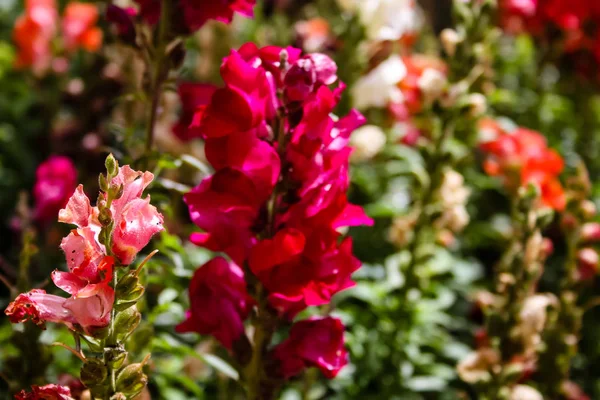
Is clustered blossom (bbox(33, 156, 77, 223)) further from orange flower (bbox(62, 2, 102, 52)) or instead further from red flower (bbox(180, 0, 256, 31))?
orange flower (bbox(62, 2, 102, 52))

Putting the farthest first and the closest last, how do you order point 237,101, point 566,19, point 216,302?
point 566,19 < point 216,302 < point 237,101

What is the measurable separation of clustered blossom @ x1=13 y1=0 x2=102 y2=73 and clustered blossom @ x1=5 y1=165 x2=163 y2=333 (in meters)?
1.65

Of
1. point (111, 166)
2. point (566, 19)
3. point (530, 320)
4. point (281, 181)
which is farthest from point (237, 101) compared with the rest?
point (566, 19)

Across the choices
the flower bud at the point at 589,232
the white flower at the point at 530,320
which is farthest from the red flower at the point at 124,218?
the flower bud at the point at 589,232

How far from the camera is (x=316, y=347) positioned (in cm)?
87

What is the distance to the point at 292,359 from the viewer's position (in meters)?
0.90

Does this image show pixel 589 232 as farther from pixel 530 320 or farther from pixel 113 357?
pixel 113 357

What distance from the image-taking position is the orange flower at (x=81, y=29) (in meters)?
2.23

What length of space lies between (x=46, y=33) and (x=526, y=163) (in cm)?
142

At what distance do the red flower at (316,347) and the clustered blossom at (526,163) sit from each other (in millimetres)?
792

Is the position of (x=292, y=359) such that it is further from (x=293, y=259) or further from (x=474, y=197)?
(x=474, y=197)

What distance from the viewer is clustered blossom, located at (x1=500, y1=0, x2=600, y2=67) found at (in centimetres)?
205

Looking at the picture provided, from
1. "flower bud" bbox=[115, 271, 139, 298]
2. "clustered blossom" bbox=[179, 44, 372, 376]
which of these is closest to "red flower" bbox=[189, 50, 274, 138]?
"clustered blossom" bbox=[179, 44, 372, 376]

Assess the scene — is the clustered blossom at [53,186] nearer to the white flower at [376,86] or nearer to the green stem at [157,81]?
the green stem at [157,81]
